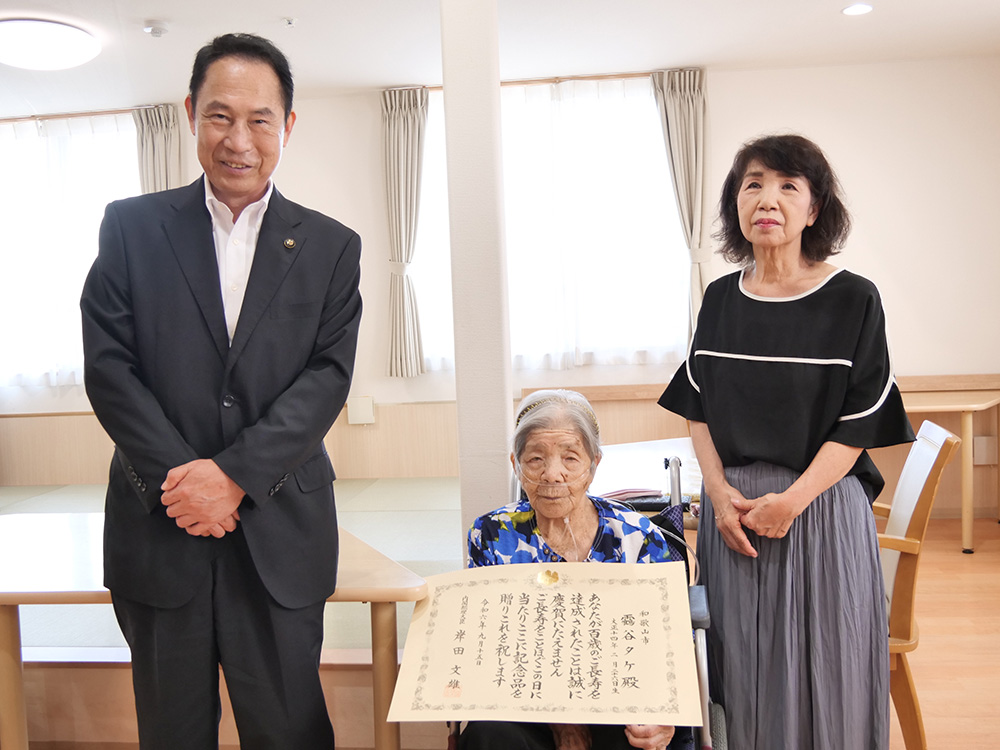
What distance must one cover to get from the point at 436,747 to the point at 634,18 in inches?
130

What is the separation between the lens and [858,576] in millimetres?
1481

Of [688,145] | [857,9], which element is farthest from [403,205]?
[857,9]

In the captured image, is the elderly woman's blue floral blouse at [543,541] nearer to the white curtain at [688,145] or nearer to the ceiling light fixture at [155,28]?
the ceiling light fixture at [155,28]

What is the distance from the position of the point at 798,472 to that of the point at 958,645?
6.36 feet

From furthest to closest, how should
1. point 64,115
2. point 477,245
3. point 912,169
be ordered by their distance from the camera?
1. point 912,169
2. point 64,115
3. point 477,245

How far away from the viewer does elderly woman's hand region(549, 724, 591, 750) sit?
55.4 inches

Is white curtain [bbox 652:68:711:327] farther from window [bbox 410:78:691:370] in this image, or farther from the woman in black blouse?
the woman in black blouse

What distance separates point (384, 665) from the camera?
159cm

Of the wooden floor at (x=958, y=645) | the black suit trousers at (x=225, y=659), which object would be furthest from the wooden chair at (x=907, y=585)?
the black suit trousers at (x=225, y=659)

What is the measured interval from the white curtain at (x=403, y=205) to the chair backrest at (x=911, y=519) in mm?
1805

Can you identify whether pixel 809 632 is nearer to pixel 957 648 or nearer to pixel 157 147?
pixel 957 648

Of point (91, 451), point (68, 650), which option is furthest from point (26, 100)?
point (68, 650)

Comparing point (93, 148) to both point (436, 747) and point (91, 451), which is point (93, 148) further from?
point (436, 747)

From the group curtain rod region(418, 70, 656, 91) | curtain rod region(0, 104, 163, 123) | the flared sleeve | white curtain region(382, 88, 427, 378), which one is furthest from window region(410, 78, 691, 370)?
the flared sleeve
